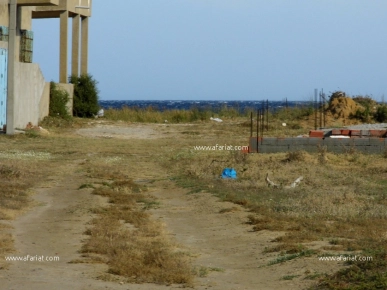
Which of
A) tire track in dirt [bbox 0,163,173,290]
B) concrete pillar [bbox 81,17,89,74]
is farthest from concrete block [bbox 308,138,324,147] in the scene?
concrete pillar [bbox 81,17,89,74]

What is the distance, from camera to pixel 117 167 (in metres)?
18.7

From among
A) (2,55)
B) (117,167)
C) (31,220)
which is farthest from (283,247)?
(2,55)

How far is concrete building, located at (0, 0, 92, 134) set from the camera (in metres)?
27.0

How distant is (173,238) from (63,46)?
96.1 feet

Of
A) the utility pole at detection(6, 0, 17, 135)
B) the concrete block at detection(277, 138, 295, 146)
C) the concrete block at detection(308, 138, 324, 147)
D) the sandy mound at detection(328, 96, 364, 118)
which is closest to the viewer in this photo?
the concrete block at detection(308, 138, 324, 147)

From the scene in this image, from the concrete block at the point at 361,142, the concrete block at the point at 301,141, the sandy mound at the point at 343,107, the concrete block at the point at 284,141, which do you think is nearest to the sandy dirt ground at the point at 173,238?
the concrete block at the point at 284,141

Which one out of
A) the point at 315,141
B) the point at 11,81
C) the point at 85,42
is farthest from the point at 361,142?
the point at 85,42

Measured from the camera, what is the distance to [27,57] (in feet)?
108

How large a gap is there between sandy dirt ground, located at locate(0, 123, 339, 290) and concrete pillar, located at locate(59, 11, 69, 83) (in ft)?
74.1

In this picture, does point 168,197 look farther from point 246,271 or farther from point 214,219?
point 246,271

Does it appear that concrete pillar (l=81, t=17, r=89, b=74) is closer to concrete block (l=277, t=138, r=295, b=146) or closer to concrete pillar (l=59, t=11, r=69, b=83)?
concrete pillar (l=59, t=11, r=69, b=83)

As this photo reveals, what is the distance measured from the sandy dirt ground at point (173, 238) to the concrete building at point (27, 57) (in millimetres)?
11877

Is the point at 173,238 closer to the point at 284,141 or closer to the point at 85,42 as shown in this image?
the point at 284,141

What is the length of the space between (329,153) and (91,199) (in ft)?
26.2
